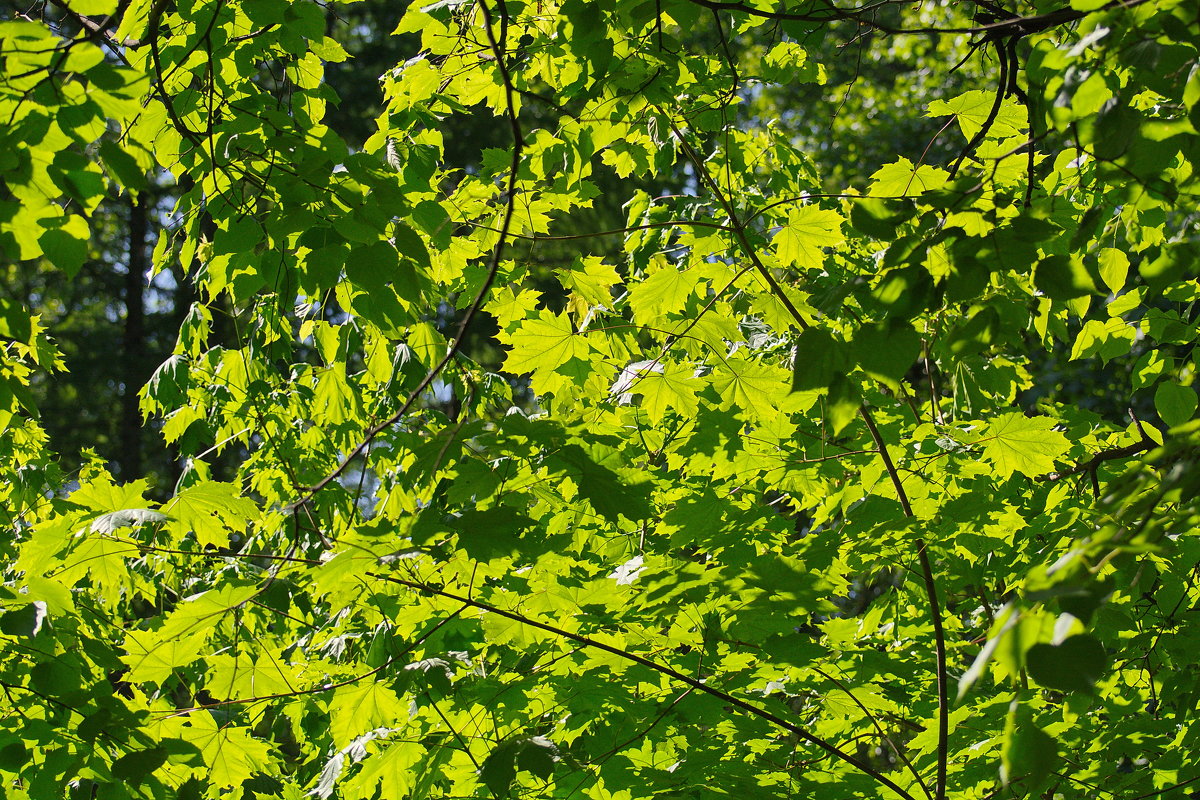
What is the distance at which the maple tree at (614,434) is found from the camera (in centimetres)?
134

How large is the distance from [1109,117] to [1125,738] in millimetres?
1905

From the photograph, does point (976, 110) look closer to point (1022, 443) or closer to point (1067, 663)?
point (1022, 443)

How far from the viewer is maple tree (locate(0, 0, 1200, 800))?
1.34 metres

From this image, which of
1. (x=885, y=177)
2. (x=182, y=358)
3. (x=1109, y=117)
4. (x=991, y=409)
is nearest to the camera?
(x=1109, y=117)

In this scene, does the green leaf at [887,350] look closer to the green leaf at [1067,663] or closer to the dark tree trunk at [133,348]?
the green leaf at [1067,663]

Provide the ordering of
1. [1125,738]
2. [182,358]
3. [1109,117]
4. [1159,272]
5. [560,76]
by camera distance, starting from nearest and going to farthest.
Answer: [1109,117] < [1159,272] < [1125,738] < [560,76] < [182,358]

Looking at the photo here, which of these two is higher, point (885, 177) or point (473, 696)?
point (885, 177)

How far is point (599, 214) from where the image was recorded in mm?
11016

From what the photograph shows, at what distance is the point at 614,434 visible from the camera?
7.13 feet

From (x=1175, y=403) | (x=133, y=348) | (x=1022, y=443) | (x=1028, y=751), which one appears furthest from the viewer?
(x=133, y=348)

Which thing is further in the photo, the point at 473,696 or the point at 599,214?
the point at 599,214


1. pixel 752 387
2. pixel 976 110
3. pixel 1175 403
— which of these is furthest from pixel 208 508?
pixel 1175 403

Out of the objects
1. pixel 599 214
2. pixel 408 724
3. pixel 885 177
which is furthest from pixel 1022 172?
pixel 599 214

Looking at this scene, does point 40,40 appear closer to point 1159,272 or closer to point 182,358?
point 1159,272
